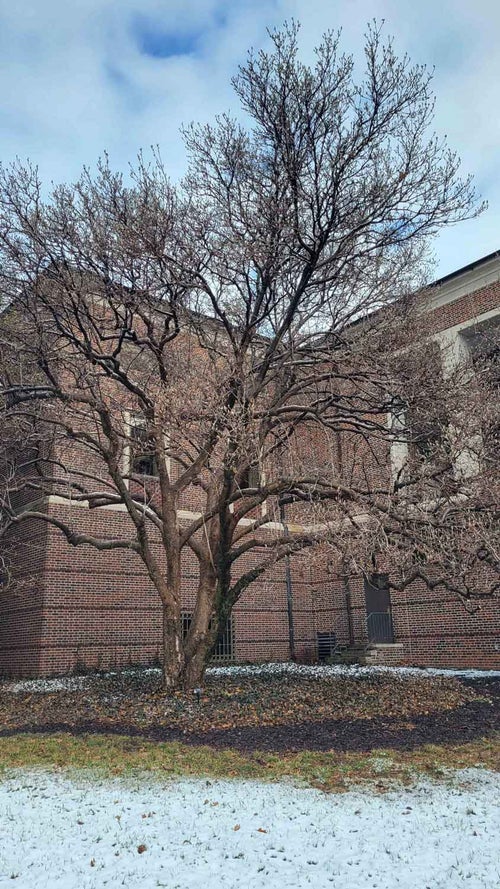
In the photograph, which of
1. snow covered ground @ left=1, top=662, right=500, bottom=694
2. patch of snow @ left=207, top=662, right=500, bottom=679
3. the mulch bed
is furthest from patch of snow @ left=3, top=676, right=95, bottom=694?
patch of snow @ left=207, top=662, right=500, bottom=679

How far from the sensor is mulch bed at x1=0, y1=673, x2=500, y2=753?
783 centimetres

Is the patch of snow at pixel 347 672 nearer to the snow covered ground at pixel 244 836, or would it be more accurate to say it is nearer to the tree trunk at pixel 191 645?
the tree trunk at pixel 191 645

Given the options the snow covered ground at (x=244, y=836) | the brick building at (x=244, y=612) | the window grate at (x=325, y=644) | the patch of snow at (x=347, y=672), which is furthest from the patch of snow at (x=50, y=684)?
the window grate at (x=325, y=644)

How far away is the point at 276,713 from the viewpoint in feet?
30.7

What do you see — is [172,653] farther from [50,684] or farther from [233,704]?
[50,684]

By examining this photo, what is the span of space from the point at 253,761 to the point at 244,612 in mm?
12371

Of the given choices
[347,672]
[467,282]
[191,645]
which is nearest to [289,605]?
[347,672]

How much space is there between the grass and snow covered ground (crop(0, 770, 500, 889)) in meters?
0.36

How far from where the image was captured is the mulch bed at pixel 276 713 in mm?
7832

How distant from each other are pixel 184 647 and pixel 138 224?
6401 mm

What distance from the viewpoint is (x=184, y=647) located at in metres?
10.8

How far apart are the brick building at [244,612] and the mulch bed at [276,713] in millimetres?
3224

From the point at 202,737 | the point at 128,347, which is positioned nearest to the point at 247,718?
the point at 202,737

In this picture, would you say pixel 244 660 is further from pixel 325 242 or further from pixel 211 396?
pixel 325 242
